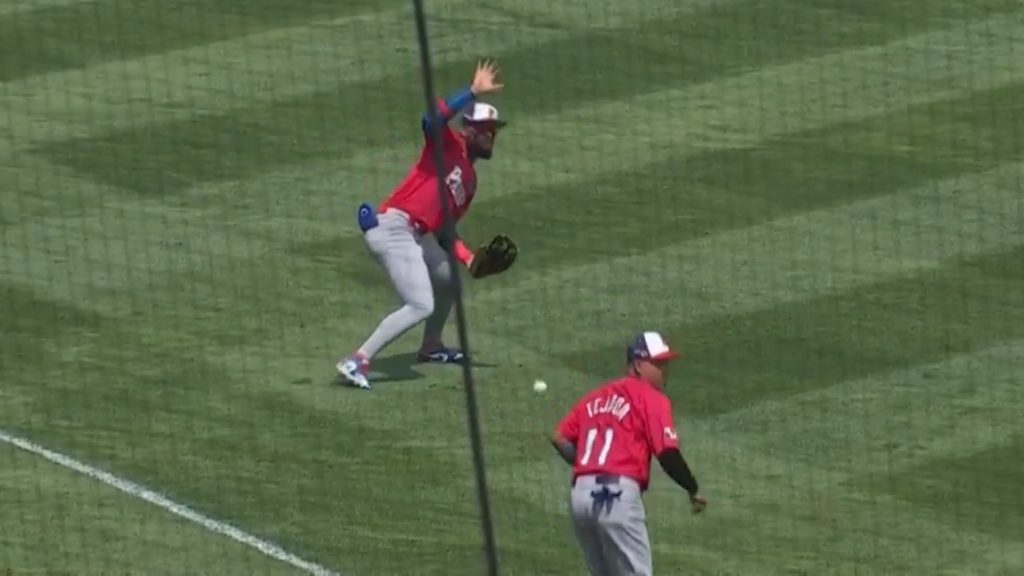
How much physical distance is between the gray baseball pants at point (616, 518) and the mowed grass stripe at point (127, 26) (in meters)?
9.82

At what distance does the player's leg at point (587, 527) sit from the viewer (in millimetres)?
11531

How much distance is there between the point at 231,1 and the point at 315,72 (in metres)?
1.69

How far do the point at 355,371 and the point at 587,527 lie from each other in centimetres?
368

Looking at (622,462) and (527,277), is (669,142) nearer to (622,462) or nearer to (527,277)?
(527,277)

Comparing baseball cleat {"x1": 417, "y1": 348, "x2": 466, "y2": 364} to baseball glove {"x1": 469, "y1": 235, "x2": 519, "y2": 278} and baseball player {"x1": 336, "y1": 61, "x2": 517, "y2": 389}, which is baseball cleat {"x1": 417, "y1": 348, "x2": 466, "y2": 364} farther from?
baseball glove {"x1": 469, "y1": 235, "x2": 519, "y2": 278}

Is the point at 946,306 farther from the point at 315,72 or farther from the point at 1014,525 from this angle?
the point at 315,72

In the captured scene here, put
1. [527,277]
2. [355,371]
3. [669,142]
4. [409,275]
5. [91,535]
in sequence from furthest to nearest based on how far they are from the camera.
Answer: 1. [669,142]
2. [527,277]
3. [409,275]
4. [355,371]
5. [91,535]

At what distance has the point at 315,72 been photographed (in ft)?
66.4

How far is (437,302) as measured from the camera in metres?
15.6

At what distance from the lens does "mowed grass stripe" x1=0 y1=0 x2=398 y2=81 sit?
20391mm

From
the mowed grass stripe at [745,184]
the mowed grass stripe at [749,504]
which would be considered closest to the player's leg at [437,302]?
the mowed grass stripe at [749,504]

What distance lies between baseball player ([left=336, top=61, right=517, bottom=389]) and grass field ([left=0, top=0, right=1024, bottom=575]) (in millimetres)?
399

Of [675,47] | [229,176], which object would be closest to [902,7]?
[675,47]

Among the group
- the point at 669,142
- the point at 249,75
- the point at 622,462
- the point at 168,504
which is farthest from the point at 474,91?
the point at 249,75
